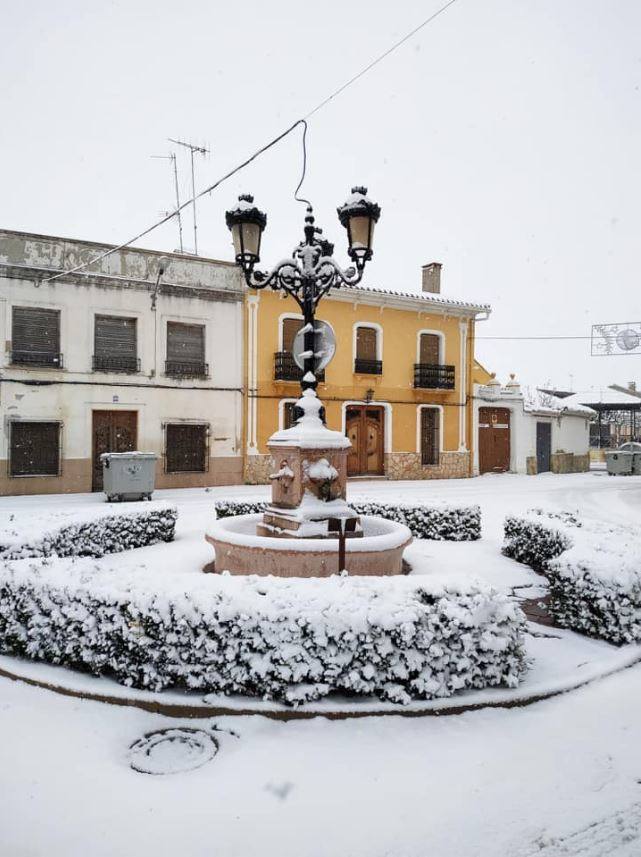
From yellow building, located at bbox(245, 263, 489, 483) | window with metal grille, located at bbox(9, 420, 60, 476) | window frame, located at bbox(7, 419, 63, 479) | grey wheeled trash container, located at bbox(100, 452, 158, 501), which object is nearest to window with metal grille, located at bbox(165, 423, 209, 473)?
yellow building, located at bbox(245, 263, 489, 483)

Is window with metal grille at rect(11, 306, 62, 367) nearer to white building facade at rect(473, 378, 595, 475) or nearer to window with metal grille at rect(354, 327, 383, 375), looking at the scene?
window with metal grille at rect(354, 327, 383, 375)

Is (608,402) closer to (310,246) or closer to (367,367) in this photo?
(367,367)

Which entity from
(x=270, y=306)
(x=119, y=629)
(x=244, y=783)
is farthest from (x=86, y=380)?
(x=244, y=783)

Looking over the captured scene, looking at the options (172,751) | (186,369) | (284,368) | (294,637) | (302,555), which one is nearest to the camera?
(172,751)

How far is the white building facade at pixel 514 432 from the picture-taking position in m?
21.9

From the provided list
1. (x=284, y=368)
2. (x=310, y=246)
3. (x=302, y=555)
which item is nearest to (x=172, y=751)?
(x=302, y=555)

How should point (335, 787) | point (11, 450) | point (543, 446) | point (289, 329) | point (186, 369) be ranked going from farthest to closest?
point (543, 446)
point (289, 329)
point (186, 369)
point (11, 450)
point (335, 787)

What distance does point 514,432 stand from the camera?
22250 mm

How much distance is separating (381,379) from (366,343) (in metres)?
1.38

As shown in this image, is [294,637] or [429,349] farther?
[429,349]

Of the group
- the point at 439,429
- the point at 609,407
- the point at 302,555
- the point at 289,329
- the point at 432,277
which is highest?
the point at 432,277

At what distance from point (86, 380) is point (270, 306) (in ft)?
19.8

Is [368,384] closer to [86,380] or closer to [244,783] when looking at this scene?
[86,380]

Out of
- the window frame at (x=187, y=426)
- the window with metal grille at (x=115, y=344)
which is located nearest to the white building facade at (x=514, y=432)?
the window frame at (x=187, y=426)
